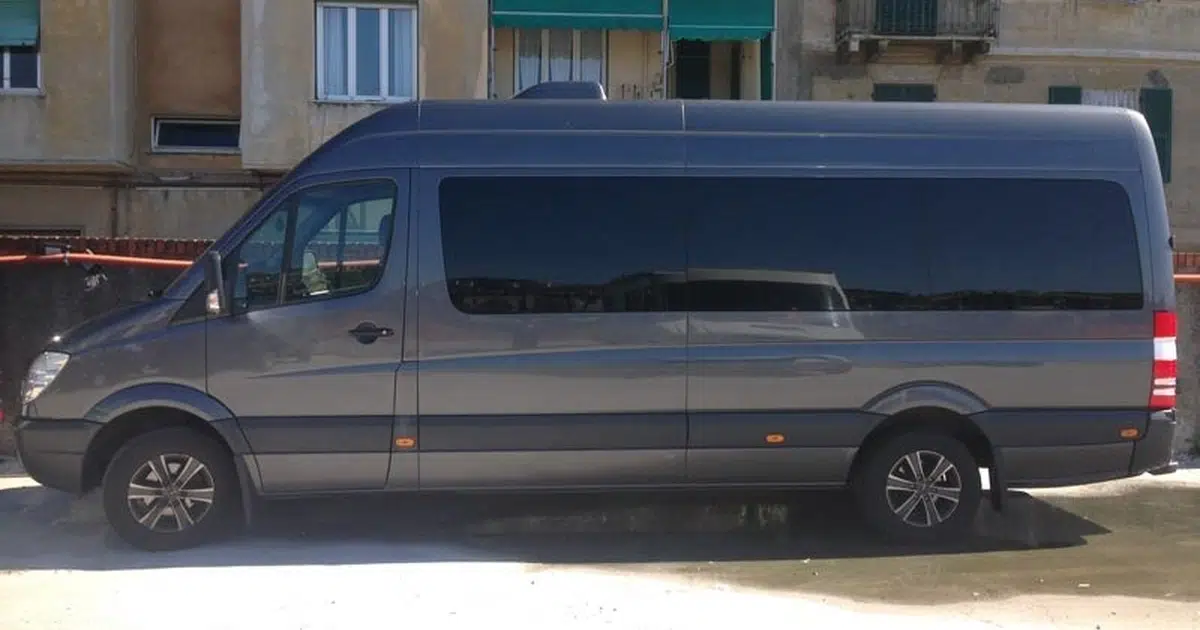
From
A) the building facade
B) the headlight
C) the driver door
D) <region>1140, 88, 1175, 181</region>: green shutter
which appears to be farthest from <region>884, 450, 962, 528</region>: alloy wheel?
<region>1140, 88, 1175, 181</region>: green shutter

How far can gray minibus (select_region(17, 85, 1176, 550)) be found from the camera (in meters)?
6.78

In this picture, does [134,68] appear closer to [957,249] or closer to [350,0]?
[350,0]

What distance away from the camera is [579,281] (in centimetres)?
688

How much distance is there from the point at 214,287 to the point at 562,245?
2077 mm

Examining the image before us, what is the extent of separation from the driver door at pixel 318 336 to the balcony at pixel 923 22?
47.0 ft

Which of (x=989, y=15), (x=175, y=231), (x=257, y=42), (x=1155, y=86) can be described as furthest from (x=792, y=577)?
A: (x=1155, y=86)

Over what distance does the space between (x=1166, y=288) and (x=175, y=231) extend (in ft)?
48.6

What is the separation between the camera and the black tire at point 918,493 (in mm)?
7160

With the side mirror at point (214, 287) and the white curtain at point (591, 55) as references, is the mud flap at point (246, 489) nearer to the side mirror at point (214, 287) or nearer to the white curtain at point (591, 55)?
the side mirror at point (214, 287)

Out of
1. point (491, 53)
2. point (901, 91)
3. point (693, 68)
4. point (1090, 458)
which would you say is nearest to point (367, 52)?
point (491, 53)

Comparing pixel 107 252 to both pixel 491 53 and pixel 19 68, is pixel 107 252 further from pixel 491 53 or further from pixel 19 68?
pixel 491 53

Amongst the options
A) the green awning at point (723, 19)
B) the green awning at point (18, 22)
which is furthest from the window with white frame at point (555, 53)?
the green awning at point (18, 22)

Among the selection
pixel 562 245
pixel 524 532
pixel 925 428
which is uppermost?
pixel 562 245

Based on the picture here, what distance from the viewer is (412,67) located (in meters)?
16.9
